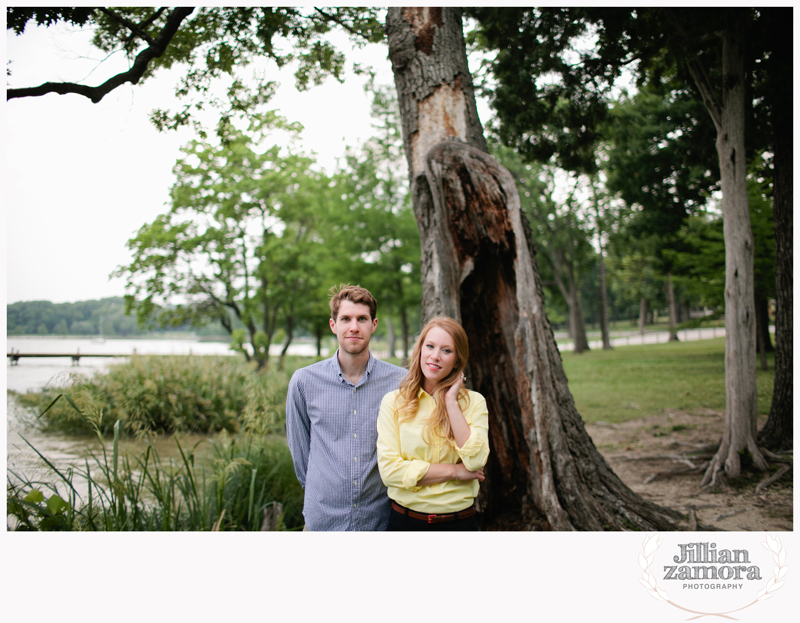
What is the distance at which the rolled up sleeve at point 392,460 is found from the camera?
5.59 feet

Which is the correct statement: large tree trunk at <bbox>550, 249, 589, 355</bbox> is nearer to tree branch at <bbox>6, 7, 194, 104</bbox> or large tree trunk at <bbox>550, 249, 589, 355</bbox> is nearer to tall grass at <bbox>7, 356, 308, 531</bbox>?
tall grass at <bbox>7, 356, 308, 531</bbox>

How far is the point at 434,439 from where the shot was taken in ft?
5.95

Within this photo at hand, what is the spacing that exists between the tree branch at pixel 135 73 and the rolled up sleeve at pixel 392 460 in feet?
11.9

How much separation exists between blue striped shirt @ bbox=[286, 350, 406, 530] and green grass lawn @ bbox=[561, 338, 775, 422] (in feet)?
18.3

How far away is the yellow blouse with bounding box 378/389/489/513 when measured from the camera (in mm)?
1716

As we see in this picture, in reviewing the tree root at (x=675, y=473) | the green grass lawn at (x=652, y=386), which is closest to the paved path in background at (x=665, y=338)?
the green grass lawn at (x=652, y=386)

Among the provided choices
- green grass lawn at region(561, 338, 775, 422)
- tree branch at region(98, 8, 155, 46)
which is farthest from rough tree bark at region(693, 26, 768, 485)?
tree branch at region(98, 8, 155, 46)

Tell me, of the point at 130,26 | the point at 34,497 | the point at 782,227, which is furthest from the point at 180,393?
the point at 782,227

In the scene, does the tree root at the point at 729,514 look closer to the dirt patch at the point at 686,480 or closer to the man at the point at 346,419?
the dirt patch at the point at 686,480

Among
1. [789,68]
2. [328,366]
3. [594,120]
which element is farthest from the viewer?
[594,120]

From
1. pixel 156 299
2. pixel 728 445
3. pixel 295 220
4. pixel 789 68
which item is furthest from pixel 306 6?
pixel 295 220

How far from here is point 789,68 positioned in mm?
4219

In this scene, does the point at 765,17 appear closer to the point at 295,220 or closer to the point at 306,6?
the point at 306,6
